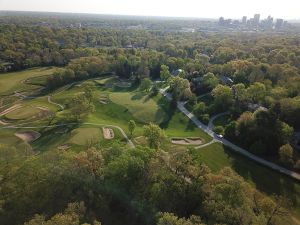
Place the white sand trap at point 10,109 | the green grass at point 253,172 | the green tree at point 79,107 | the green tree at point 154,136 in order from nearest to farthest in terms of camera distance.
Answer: the green grass at point 253,172 < the green tree at point 154,136 < the green tree at point 79,107 < the white sand trap at point 10,109

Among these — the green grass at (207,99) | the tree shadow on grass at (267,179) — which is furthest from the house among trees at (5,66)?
the tree shadow on grass at (267,179)

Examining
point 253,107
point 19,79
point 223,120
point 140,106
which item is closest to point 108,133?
point 140,106

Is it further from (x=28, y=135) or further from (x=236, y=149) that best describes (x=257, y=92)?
(x=28, y=135)

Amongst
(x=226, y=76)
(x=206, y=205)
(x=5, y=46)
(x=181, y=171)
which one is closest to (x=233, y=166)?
(x=181, y=171)

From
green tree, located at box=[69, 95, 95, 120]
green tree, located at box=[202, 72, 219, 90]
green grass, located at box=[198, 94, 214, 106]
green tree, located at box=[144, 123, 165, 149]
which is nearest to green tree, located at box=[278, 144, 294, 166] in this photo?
green tree, located at box=[144, 123, 165, 149]

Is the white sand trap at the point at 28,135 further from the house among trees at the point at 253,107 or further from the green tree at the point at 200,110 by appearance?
the house among trees at the point at 253,107

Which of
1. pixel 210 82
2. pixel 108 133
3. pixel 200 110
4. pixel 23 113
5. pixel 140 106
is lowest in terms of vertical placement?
pixel 23 113
